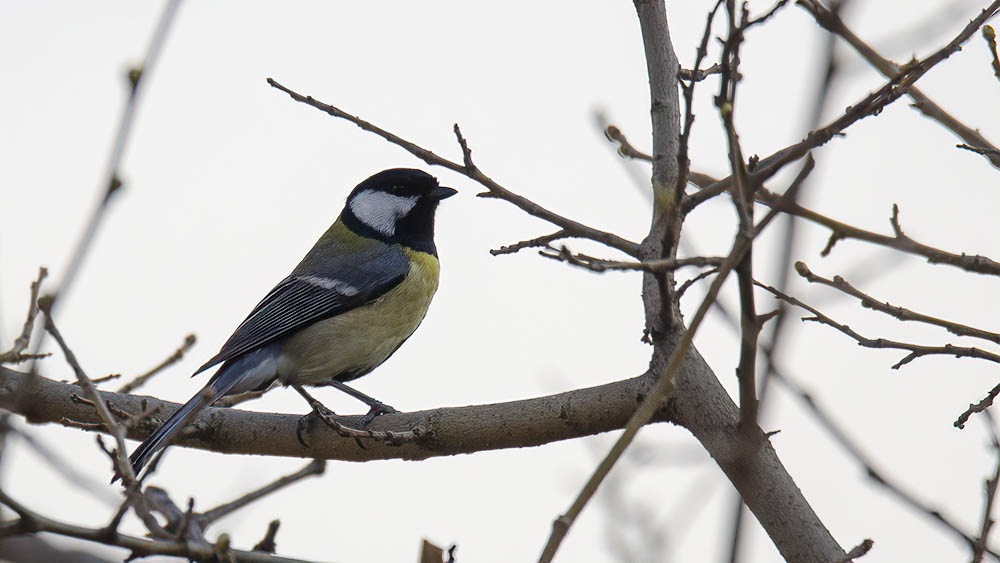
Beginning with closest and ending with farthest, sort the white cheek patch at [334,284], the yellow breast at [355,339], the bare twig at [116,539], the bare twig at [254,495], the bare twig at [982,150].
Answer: the bare twig at [116,539]
the bare twig at [254,495]
the bare twig at [982,150]
the yellow breast at [355,339]
the white cheek patch at [334,284]

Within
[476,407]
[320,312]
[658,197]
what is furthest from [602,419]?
[320,312]

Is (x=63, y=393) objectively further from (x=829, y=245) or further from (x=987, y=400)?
(x=987, y=400)

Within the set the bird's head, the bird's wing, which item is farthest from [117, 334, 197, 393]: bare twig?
the bird's head

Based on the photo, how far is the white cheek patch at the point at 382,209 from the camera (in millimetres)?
6438

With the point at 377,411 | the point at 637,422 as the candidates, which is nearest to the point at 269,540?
the point at 637,422

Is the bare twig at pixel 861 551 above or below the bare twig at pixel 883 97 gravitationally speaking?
below

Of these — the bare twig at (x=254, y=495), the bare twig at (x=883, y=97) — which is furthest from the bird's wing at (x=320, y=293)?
the bare twig at (x=254, y=495)

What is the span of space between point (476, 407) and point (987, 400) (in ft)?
5.34

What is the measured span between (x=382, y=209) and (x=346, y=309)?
1.15 meters

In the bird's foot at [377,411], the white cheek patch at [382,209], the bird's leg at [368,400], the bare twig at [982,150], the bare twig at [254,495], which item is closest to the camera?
the bare twig at [254,495]

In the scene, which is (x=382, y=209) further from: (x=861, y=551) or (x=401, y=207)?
(x=861, y=551)

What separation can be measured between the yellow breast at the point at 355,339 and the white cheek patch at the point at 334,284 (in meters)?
0.12

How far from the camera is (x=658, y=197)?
3.10 meters

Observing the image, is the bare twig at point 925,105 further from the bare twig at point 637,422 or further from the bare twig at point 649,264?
the bare twig at point 637,422
